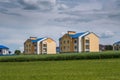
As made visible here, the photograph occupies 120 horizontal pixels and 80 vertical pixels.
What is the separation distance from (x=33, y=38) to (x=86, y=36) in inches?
1113

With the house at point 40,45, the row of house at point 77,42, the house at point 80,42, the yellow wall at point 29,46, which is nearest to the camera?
the house at point 80,42

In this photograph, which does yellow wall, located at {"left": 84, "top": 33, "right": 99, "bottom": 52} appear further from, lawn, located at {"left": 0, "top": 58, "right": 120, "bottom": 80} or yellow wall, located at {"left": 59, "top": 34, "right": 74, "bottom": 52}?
lawn, located at {"left": 0, "top": 58, "right": 120, "bottom": 80}

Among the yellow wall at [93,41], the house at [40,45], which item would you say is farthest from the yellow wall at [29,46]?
the yellow wall at [93,41]

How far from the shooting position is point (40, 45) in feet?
380

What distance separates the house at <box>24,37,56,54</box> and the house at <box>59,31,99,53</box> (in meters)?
10.8

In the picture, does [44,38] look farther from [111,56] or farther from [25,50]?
[111,56]

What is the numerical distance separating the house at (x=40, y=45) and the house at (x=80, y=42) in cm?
1083

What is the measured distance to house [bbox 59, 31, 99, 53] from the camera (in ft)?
338

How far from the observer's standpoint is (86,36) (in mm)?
103375

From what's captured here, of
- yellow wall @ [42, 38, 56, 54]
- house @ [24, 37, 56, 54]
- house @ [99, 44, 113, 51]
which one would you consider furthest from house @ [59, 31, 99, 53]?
house @ [99, 44, 113, 51]

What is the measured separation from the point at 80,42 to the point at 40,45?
→ 19463 millimetres

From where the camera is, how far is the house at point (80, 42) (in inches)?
4053

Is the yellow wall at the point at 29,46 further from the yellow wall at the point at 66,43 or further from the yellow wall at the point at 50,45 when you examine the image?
Answer: the yellow wall at the point at 66,43

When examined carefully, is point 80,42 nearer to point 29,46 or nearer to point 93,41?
point 93,41
